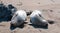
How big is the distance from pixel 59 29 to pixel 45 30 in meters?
0.34

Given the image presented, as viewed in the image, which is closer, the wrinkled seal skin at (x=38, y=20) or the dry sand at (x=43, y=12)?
the dry sand at (x=43, y=12)

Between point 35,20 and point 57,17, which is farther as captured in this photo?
point 57,17

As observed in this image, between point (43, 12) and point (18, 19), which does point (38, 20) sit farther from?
point (43, 12)

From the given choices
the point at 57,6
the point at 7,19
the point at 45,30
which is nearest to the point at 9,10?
the point at 7,19

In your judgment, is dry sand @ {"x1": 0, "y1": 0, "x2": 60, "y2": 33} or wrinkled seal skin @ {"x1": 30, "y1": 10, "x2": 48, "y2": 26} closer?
dry sand @ {"x1": 0, "y1": 0, "x2": 60, "y2": 33}

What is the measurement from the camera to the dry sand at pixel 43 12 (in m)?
4.16

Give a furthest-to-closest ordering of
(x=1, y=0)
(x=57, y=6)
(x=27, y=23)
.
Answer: (x=1, y=0)
(x=57, y=6)
(x=27, y=23)

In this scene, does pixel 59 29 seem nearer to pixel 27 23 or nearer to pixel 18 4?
pixel 27 23

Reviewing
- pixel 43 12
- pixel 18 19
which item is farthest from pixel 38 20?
pixel 43 12

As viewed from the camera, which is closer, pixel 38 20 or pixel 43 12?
pixel 38 20

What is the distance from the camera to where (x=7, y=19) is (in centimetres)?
460

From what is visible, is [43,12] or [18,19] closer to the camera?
[18,19]

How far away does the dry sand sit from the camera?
4162 mm

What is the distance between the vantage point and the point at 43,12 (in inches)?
197
